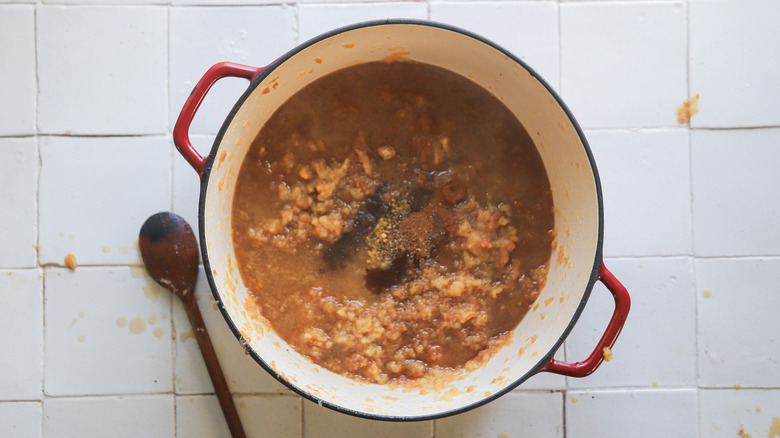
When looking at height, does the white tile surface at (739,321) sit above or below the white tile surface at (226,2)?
below

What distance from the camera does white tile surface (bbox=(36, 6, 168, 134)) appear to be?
126 centimetres

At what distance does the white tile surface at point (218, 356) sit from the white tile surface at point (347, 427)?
73mm

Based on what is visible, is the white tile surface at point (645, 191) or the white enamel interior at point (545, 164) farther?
the white tile surface at point (645, 191)

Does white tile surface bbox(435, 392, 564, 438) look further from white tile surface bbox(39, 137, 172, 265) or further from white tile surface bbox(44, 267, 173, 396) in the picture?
white tile surface bbox(39, 137, 172, 265)

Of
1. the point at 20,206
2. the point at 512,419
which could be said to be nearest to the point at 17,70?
the point at 20,206

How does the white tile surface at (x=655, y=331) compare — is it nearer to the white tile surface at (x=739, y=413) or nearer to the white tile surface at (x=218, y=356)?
the white tile surface at (x=739, y=413)

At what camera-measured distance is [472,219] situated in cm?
123

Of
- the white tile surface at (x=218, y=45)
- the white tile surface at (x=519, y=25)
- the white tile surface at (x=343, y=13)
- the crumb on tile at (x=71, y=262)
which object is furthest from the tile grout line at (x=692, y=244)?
the crumb on tile at (x=71, y=262)


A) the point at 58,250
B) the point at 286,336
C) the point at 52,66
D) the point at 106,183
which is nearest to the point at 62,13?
the point at 52,66

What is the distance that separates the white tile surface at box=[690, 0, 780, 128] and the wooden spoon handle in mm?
1112

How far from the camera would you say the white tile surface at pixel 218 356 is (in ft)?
4.11

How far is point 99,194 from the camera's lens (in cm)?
127

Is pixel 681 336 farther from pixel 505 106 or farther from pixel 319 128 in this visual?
pixel 319 128

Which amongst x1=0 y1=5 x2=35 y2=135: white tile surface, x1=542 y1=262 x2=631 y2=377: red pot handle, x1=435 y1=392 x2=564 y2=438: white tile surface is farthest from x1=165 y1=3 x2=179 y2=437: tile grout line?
x1=542 y1=262 x2=631 y2=377: red pot handle
